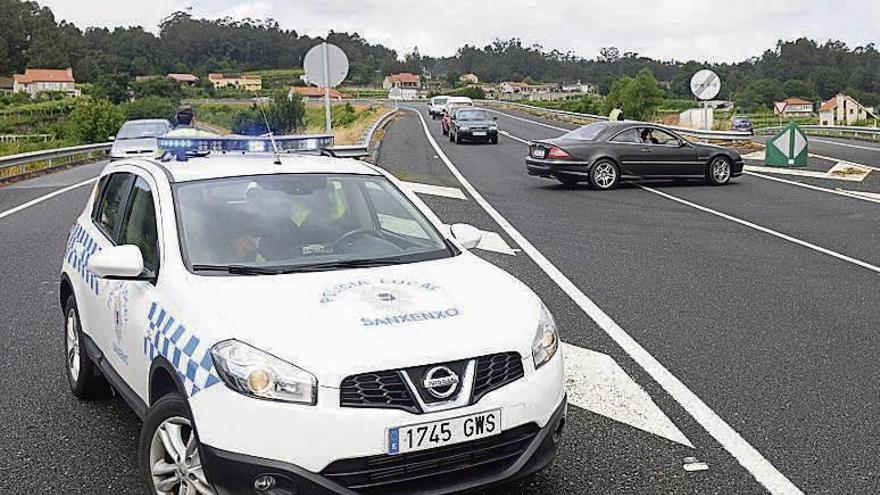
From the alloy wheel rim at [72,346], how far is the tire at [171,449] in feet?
6.50

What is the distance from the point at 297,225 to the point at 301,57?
125441 millimetres

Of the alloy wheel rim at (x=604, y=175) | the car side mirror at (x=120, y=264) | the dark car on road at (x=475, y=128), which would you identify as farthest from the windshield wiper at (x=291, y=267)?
the dark car on road at (x=475, y=128)

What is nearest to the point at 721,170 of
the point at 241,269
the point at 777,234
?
the point at 777,234

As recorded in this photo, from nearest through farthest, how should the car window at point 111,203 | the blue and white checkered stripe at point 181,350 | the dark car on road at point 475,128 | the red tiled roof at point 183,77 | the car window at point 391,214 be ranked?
the blue and white checkered stripe at point 181,350, the car window at point 391,214, the car window at point 111,203, the dark car on road at point 475,128, the red tiled roof at point 183,77

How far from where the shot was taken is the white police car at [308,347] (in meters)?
3.52

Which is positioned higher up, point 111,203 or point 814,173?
point 111,203

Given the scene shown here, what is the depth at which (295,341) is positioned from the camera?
3.65 metres

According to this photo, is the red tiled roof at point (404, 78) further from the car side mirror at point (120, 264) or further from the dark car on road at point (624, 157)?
the car side mirror at point (120, 264)

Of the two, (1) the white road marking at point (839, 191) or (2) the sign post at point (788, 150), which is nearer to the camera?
(1) the white road marking at point (839, 191)

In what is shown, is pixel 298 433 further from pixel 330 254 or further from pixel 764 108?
pixel 764 108

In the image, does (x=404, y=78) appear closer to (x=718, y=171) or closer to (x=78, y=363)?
(x=718, y=171)

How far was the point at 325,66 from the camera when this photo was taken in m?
16.4

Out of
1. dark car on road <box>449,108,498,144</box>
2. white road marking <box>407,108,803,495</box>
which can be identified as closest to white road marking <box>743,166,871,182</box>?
dark car on road <box>449,108,498,144</box>

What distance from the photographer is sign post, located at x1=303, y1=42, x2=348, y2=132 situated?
1638 cm
